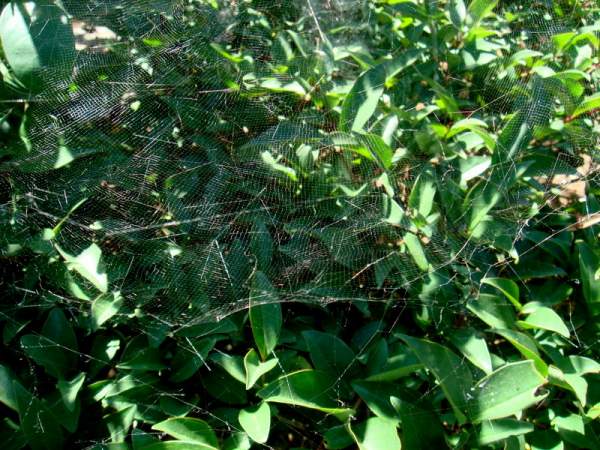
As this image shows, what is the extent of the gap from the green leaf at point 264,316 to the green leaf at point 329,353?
3.4 inches

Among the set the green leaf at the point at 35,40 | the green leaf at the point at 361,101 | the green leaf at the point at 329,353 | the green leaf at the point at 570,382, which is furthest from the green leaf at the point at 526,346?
the green leaf at the point at 35,40

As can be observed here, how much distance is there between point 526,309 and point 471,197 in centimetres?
31

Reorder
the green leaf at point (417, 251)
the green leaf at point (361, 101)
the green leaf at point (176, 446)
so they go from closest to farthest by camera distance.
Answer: the green leaf at point (176, 446) < the green leaf at point (417, 251) < the green leaf at point (361, 101)

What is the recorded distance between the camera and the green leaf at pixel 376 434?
3.76ft

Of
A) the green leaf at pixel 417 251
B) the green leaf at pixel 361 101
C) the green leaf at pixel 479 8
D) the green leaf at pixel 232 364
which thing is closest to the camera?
the green leaf at pixel 232 364

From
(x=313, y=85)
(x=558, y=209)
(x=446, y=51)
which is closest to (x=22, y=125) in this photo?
(x=313, y=85)

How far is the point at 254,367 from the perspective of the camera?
3.98ft

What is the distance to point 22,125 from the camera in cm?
140

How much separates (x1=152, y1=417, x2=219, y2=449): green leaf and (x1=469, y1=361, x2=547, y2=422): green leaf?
53 cm

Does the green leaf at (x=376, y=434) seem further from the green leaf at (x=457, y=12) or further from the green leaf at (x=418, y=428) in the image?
the green leaf at (x=457, y=12)

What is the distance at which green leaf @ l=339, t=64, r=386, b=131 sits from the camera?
1450mm

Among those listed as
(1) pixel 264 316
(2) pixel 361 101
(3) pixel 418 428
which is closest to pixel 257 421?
(1) pixel 264 316

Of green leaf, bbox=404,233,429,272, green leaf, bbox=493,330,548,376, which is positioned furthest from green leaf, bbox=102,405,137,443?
green leaf, bbox=493,330,548,376

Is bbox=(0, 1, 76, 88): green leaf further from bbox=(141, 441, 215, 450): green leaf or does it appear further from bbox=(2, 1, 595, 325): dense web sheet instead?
bbox=(141, 441, 215, 450): green leaf
